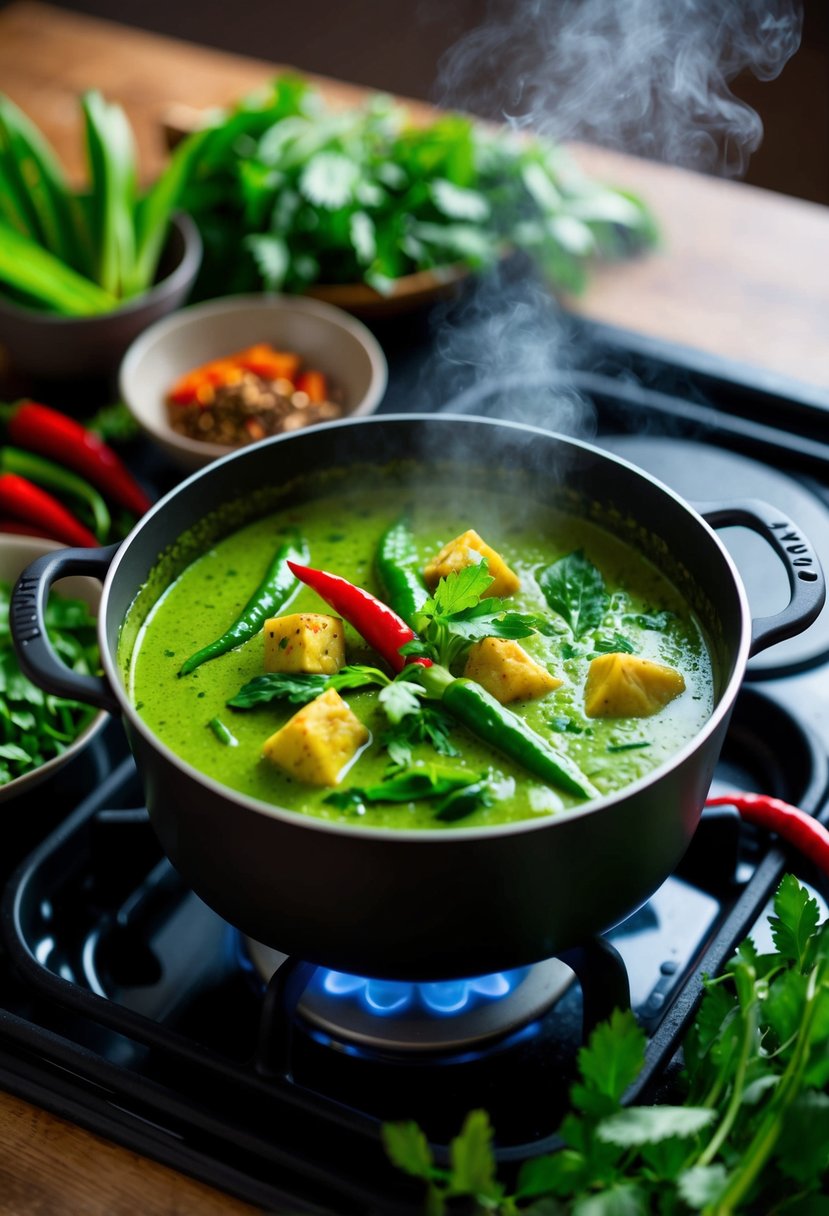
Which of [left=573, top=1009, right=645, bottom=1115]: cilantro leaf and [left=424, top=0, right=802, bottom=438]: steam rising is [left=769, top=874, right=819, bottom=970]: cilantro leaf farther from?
[left=424, top=0, right=802, bottom=438]: steam rising

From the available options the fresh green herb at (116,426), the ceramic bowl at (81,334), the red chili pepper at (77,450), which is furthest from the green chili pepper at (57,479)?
the ceramic bowl at (81,334)

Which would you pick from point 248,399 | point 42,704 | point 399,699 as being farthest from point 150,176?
point 399,699

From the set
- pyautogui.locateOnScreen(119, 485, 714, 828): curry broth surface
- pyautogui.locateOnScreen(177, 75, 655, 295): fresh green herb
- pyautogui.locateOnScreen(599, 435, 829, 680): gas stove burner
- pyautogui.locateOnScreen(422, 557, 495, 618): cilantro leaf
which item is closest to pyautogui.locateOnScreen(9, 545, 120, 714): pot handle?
pyautogui.locateOnScreen(119, 485, 714, 828): curry broth surface

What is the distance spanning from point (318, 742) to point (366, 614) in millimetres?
240

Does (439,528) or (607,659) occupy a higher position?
(607,659)

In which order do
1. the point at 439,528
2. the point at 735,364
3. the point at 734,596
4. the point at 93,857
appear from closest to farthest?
the point at 734,596
the point at 93,857
the point at 439,528
the point at 735,364

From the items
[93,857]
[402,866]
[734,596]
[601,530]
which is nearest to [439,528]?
[601,530]

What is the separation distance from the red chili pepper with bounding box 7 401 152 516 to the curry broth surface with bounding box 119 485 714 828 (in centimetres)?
53

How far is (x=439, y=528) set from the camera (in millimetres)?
1730

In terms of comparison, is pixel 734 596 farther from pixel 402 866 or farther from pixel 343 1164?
pixel 343 1164

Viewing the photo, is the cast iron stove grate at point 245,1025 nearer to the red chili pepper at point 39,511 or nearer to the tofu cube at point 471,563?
the tofu cube at point 471,563

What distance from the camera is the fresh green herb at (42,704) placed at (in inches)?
63.3

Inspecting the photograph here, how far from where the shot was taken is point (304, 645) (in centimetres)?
140

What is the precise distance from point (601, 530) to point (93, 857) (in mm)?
832
